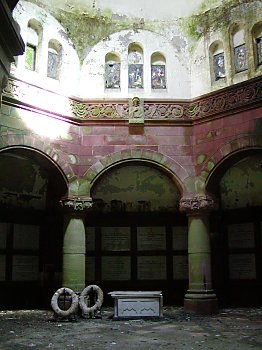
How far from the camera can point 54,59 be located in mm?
10938

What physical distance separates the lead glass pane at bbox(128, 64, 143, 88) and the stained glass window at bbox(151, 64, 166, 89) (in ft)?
1.01

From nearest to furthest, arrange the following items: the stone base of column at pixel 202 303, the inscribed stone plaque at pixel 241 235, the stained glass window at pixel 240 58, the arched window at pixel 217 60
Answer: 1. the stone base of column at pixel 202 303
2. the stained glass window at pixel 240 58
3. the arched window at pixel 217 60
4. the inscribed stone plaque at pixel 241 235

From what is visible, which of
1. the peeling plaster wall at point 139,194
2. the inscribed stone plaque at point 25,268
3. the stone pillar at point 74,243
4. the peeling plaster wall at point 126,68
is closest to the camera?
the stone pillar at point 74,243

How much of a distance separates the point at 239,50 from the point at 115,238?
5916 mm

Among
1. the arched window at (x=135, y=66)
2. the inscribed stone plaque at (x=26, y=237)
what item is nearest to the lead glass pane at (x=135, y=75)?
the arched window at (x=135, y=66)

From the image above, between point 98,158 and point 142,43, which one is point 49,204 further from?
point 142,43

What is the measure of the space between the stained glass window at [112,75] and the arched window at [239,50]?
292 centimetres

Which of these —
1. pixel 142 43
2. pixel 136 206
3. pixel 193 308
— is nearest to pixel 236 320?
pixel 193 308

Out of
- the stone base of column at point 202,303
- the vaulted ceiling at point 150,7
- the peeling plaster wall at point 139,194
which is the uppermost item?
the vaulted ceiling at point 150,7

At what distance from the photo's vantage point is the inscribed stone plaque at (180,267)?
12.2 metres

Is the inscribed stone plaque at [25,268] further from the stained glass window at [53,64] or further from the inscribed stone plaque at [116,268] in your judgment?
the stained glass window at [53,64]

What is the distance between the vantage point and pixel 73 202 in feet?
33.1

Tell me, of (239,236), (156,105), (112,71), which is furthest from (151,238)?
(112,71)

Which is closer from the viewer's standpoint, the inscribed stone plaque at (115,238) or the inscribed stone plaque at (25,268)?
the inscribed stone plaque at (25,268)
